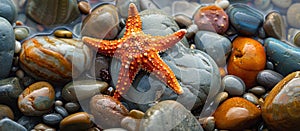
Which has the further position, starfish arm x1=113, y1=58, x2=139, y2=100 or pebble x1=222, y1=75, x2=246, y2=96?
pebble x1=222, y1=75, x2=246, y2=96

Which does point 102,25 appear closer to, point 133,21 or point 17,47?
point 133,21

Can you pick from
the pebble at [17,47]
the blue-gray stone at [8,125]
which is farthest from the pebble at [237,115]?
the pebble at [17,47]

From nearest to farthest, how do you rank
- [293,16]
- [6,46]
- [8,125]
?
[8,125] → [6,46] → [293,16]

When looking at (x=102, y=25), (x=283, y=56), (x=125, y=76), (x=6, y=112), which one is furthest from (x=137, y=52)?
(x=283, y=56)

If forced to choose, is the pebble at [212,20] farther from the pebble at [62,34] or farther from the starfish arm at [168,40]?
the pebble at [62,34]

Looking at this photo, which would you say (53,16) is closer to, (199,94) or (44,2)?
(44,2)

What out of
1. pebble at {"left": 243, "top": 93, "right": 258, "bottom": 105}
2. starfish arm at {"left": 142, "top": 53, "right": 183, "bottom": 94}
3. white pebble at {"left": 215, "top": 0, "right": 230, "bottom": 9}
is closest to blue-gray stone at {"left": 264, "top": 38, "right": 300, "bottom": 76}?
pebble at {"left": 243, "top": 93, "right": 258, "bottom": 105}

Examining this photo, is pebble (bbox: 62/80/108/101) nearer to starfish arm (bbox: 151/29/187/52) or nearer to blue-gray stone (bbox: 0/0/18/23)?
starfish arm (bbox: 151/29/187/52)
